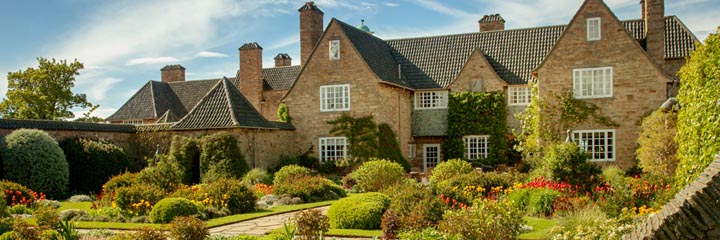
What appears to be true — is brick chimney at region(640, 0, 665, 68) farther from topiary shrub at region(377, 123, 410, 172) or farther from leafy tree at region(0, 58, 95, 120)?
leafy tree at region(0, 58, 95, 120)

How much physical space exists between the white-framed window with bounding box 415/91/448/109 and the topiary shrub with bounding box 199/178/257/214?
17678 mm

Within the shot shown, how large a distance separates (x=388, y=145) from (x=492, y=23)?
1095 centimetres

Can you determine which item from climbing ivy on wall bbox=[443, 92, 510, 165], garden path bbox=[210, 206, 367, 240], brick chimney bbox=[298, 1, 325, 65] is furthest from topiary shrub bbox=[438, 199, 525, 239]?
brick chimney bbox=[298, 1, 325, 65]

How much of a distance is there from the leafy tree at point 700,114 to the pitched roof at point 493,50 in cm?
1963

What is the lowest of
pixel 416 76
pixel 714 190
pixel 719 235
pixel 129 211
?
pixel 129 211

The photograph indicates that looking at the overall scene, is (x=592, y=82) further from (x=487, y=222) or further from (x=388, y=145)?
(x=487, y=222)

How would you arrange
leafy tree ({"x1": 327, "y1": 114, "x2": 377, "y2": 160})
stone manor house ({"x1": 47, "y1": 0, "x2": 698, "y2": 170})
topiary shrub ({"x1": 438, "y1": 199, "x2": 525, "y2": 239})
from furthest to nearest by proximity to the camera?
leafy tree ({"x1": 327, "y1": 114, "x2": 377, "y2": 160})
stone manor house ({"x1": 47, "y1": 0, "x2": 698, "y2": 170})
topiary shrub ({"x1": 438, "y1": 199, "x2": 525, "y2": 239})

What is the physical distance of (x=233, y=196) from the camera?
1755 cm

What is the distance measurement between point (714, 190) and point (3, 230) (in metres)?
12.6

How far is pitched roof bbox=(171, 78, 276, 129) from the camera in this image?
27344 mm

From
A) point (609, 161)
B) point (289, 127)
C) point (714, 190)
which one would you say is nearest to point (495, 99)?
point (609, 161)

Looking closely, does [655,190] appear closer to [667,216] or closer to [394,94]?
[667,216]

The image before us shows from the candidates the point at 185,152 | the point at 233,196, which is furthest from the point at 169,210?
the point at 185,152

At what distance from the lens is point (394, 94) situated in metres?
32.7
